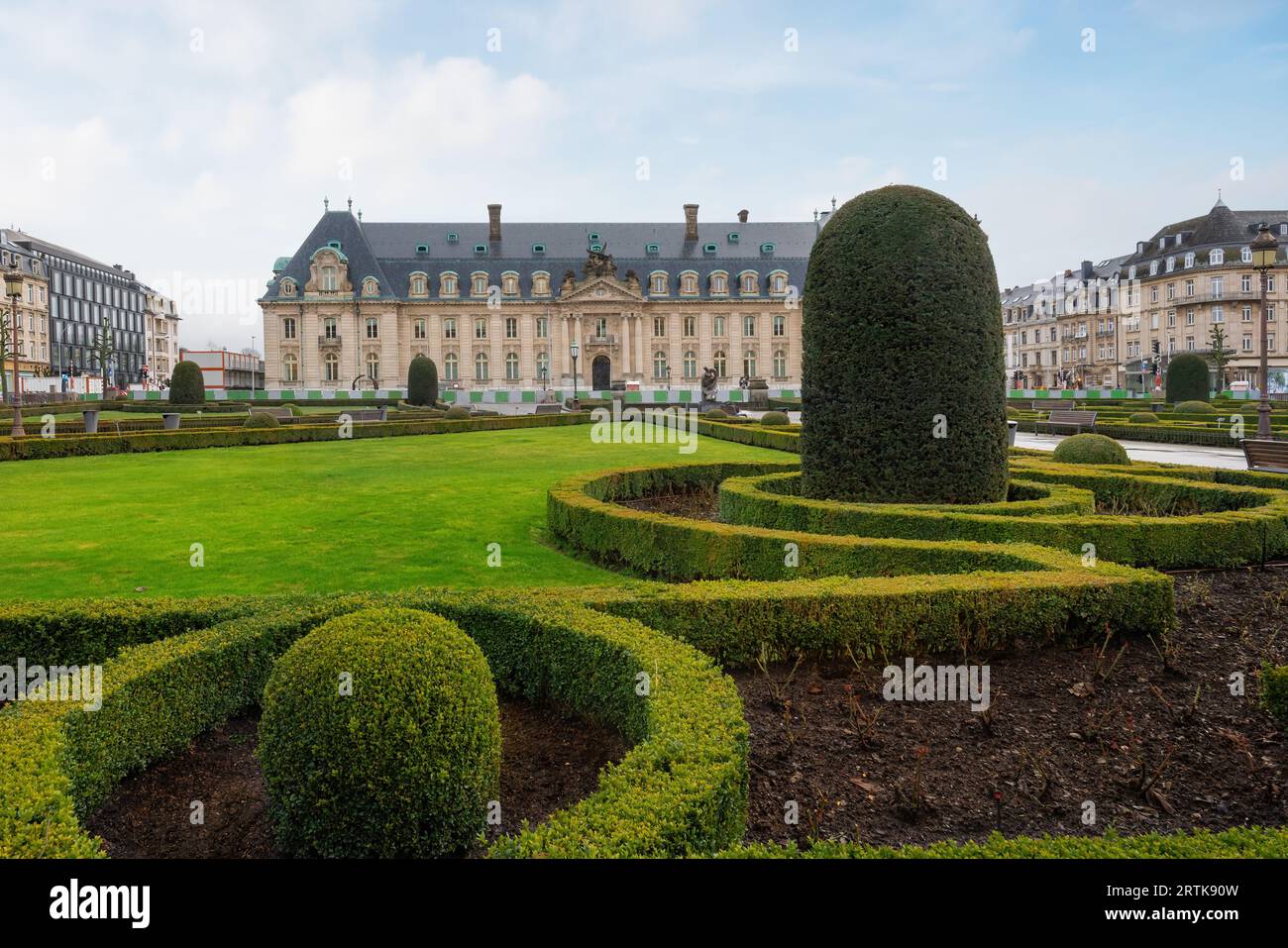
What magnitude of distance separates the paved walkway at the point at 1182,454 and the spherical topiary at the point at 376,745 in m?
17.9

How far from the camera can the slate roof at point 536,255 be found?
64.4 m

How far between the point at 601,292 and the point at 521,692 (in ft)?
199

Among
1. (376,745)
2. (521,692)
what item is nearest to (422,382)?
(521,692)

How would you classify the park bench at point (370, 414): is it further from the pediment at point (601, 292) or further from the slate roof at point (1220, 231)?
the slate roof at point (1220, 231)

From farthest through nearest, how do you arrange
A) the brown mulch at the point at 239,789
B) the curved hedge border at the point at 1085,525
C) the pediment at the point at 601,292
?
the pediment at the point at 601,292 → the curved hedge border at the point at 1085,525 → the brown mulch at the point at 239,789

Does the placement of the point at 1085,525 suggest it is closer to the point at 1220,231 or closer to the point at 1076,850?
the point at 1076,850

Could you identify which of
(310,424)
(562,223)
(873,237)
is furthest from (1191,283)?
(873,237)

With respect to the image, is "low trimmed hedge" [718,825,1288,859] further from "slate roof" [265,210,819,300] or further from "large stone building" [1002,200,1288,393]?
"slate roof" [265,210,819,300]

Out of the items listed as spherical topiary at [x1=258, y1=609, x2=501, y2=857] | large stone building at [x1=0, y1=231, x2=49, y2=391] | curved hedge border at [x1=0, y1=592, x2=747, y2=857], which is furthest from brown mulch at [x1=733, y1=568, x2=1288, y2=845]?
large stone building at [x1=0, y1=231, x2=49, y2=391]

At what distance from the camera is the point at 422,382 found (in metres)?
43.3

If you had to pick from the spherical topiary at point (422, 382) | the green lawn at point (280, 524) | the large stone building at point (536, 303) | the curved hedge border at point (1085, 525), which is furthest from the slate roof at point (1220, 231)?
the curved hedge border at point (1085, 525)

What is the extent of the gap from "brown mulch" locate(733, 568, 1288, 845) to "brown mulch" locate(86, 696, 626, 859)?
86 cm

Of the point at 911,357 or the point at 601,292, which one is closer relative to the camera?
the point at 911,357
